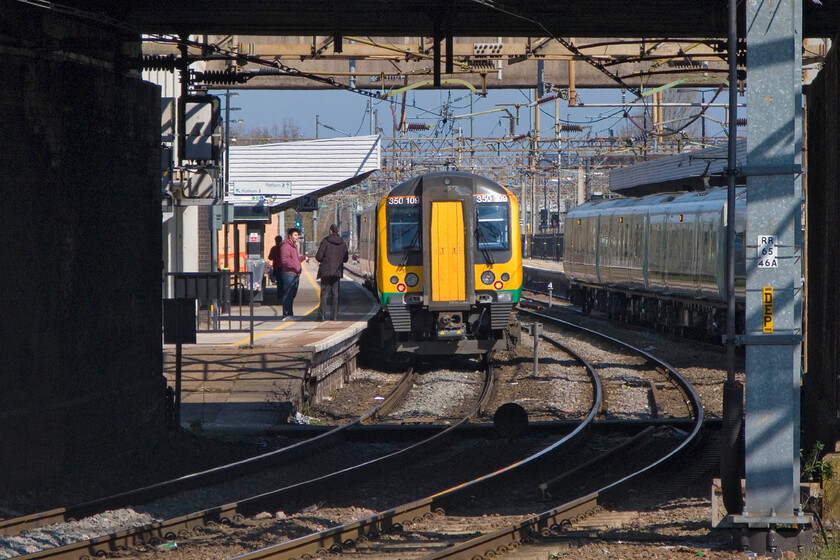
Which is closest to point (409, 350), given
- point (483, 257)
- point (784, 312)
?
point (483, 257)

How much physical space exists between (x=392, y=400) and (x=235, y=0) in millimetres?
6800

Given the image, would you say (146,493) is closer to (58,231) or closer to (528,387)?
(58,231)

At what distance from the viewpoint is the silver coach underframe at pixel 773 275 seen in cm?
653

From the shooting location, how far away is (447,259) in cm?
1661

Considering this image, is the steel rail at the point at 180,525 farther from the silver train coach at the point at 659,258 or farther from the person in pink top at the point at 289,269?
the person in pink top at the point at 289,269

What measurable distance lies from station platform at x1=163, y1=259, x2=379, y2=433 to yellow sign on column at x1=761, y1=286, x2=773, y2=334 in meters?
6.71

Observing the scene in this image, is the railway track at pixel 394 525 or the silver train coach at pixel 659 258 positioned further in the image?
the silver train coach at pixel 659 258

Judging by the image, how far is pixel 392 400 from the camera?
1470 cm

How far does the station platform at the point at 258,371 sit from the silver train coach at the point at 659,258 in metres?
6.60

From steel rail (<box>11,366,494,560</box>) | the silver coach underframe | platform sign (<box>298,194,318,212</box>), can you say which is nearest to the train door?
steel rail (<box>11,366,494,560</box>)

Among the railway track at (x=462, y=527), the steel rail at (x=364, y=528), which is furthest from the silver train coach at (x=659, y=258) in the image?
the steel rail at (x=364, y=528)

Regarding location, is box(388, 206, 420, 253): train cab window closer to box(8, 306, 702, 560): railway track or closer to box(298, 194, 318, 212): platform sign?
box(8, 306, 702, 560): railway track

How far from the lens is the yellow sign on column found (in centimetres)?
657

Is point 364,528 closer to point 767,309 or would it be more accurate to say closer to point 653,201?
point 767,309
